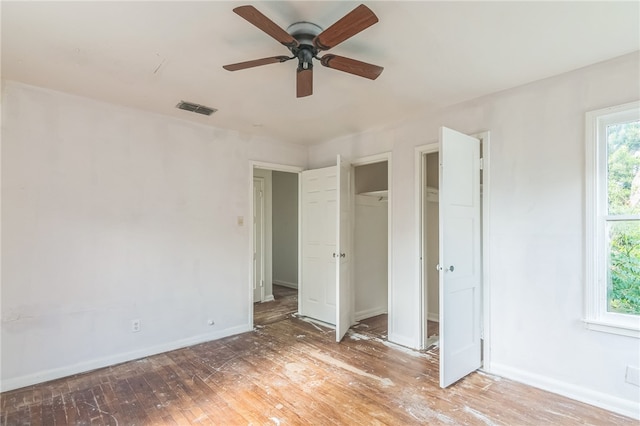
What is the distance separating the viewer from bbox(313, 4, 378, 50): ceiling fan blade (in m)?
1.58

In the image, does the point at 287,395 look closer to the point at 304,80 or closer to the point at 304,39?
the point at 304,80

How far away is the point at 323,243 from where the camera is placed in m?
4.48

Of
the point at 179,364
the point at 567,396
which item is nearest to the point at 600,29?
the point at 567,396

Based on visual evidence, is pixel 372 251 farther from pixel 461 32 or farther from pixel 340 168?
pixel 461 32

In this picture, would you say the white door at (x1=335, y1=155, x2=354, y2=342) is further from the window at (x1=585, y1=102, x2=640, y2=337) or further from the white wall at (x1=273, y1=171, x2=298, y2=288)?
Answer: the white wall at (x1=273, y1=171, x2=298, y2=288)

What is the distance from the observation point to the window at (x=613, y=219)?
2303 mm

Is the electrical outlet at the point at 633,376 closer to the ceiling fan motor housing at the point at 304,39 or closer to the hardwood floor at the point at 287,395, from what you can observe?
the hardwood floor at the point at 287,395

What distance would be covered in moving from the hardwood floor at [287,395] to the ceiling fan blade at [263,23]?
2419 mm

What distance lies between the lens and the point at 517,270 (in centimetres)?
278

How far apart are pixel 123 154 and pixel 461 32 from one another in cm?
314

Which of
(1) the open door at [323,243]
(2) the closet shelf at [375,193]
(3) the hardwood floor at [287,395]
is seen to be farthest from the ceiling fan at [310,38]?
(2) the closet shelf at [375,193]

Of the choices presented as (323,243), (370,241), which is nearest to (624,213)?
(370,241)

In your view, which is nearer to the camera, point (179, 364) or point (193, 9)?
point (193, 9)

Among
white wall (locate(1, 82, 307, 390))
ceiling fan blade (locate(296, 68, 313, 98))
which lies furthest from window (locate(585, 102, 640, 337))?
white wall (locate(1, 82, 307, 390))
